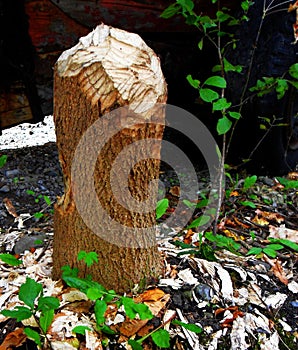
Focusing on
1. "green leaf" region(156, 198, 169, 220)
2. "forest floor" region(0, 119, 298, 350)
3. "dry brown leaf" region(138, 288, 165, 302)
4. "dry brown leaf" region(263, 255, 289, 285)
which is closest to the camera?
"forest floor" region(0, 119, 298, 350)

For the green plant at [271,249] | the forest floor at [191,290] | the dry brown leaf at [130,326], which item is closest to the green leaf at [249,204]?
the forest floor at [191,290]

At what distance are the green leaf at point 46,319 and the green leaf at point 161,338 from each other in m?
0.34

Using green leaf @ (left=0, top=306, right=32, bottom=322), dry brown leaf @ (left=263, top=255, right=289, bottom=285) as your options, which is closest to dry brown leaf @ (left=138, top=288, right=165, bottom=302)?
green leaf @ (left=0, top=306, right=32, bottom=322)

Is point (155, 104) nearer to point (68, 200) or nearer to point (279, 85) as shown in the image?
point (68, 200)

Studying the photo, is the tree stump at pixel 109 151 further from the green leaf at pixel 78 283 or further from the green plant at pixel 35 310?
the green plant at pixel 35 310

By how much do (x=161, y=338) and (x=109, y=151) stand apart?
65 cm

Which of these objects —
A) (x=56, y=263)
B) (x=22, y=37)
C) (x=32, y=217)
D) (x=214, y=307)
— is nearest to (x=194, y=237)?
(x=214, y=307)

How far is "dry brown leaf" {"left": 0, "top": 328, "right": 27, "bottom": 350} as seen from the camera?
5.04 feet

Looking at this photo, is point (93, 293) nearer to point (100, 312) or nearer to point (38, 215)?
point (100, 312)

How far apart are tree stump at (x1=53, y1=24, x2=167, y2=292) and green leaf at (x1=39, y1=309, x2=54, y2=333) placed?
28 cm

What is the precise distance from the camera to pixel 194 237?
2377 millimetres

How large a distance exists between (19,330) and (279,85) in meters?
1.73

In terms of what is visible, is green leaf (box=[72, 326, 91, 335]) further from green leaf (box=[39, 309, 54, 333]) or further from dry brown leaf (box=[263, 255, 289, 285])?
dry brown leaf (box=[263, 255, 289, 285])

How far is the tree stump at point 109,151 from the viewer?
1.44 meters
